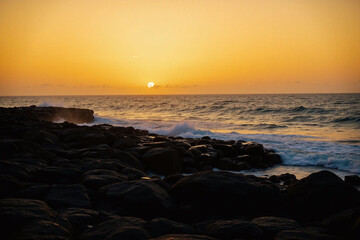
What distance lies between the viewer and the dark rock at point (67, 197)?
13.9 feet

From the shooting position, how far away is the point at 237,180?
528cm

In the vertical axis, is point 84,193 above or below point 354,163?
above

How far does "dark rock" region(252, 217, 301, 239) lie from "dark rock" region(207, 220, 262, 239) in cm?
15

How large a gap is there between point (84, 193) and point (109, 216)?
829 mm

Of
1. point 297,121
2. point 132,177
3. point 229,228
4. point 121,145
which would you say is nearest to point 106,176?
point 132,177

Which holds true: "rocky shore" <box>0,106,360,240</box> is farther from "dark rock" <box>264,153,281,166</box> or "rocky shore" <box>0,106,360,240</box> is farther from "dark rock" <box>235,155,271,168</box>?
"dark rock" <box>264,153,281,166</box>

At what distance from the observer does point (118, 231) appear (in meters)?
3.34

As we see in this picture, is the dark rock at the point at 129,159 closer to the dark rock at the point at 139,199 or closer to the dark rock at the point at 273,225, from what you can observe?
the dark rock at the point at 139,199

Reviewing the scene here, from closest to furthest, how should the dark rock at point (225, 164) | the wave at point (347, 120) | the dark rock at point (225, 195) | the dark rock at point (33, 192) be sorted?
the dark rock at point (33, 192), the dark rock at point (225, 195), the dark rock at point (225, 164), the wave at point (347, 120)

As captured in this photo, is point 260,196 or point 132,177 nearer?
point 260,196

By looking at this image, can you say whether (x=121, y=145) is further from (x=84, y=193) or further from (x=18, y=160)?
(x=84, y=193)

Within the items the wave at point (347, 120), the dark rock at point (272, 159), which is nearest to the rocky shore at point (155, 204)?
the dark rock at point (272, 159)

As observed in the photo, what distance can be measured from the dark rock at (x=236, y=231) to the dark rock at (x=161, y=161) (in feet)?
18.2

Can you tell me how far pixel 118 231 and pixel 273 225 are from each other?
1.99 metres
